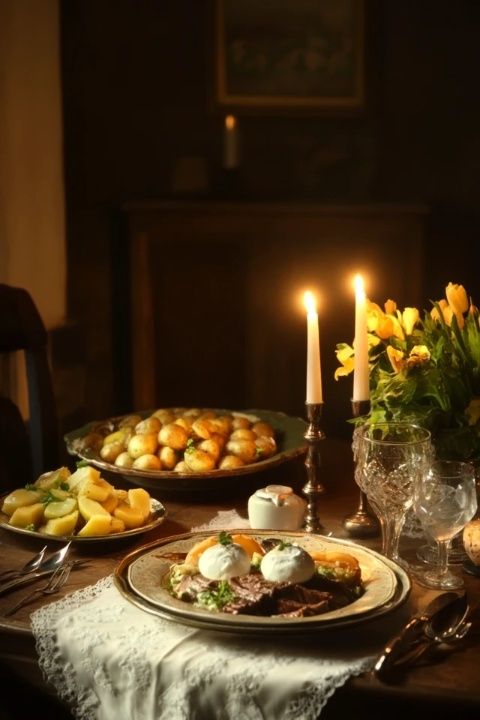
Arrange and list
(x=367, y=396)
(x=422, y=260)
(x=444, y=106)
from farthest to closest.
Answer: (x=444, y=106) < (x=422, y=260) < (x=367, y=396)

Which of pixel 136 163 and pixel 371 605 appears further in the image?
pixel 136 163

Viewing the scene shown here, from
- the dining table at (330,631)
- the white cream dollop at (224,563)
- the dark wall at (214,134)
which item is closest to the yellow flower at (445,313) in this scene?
the dining table at (330,631)

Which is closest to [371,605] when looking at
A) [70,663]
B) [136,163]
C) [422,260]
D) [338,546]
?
[338,546]

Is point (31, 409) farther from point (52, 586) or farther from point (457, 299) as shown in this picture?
point (457, 299)

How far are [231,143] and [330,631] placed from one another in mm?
3109

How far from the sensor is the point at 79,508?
1456mm

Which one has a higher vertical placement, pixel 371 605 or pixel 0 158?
pixel 0 158

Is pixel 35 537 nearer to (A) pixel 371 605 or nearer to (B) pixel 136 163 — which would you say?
(A) pixel 371 605

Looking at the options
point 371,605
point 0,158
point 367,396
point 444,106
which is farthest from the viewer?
point 444,106

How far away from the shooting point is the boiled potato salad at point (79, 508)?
1.43 m

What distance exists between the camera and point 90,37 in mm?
4023

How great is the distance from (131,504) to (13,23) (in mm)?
2377

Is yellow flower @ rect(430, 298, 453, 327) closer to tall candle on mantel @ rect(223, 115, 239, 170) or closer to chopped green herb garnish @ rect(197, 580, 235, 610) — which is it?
chopped green herb garnish @ rect(197, 580, 235, 610)

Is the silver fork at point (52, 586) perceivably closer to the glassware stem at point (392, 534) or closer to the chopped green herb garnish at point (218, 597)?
the chopped green herb garnish at point (218, 597)
